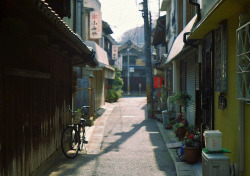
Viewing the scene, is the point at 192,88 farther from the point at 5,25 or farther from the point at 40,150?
the point at 5,25

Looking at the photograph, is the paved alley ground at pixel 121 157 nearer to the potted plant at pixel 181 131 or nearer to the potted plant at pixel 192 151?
the potted plant at pixel 192 151

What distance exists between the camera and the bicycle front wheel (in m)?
9.38

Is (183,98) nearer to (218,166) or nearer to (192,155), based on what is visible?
(192,155)

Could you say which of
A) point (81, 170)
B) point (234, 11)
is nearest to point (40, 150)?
point (81, 170)

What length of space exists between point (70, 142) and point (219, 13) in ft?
22.5

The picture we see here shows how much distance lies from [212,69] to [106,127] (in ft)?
32.0

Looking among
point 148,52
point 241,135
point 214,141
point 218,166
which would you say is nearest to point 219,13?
point 241,135

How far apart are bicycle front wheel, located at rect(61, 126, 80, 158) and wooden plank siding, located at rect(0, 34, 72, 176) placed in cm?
20

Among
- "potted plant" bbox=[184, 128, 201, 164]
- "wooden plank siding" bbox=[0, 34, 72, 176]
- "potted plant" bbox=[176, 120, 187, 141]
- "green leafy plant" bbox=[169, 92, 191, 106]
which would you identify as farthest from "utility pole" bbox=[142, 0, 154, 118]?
"wooden plank siding" bbox=[0, 34, 72, 176]

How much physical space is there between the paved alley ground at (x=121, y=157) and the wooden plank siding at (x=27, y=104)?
920mm

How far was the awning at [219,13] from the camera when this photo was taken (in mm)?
5207

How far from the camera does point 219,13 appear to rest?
5953 mm

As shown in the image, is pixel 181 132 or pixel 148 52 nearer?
pixel 181 132

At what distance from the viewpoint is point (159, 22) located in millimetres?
26484
